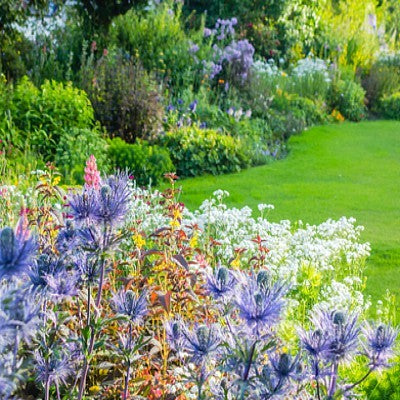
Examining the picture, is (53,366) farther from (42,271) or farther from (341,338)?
(341,338)

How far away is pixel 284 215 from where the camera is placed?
7152mm

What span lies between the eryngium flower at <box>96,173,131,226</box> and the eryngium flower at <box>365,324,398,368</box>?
0.67 m

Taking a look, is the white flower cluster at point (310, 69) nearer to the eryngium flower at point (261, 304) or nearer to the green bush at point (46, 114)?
the green bush at point (46, 114)

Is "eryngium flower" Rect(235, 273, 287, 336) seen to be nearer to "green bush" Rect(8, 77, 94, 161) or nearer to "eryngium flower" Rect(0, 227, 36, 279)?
"eryngium flower" Rect(0, 227, 36, 279)

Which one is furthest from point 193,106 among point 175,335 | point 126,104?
point 175,335

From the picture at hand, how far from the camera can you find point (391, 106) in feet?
47.4

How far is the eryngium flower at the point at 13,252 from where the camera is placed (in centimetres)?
119

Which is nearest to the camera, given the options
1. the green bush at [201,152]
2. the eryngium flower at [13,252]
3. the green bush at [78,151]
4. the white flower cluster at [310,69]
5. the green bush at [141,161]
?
the eryngium flower at [13,252]

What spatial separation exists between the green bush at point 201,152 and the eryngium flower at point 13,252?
7425 millimetres

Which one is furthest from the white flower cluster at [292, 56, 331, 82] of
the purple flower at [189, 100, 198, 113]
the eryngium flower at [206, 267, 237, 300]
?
the eryngium flower at [206, 267, 237, 300]

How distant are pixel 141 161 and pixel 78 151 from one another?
2.49ft

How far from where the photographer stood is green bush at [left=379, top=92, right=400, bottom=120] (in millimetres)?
14367

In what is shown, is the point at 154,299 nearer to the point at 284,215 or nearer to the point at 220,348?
the point at 220,348

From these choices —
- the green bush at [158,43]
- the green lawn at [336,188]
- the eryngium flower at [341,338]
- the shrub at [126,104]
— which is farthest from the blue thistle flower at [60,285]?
the green bush at [158,43]
